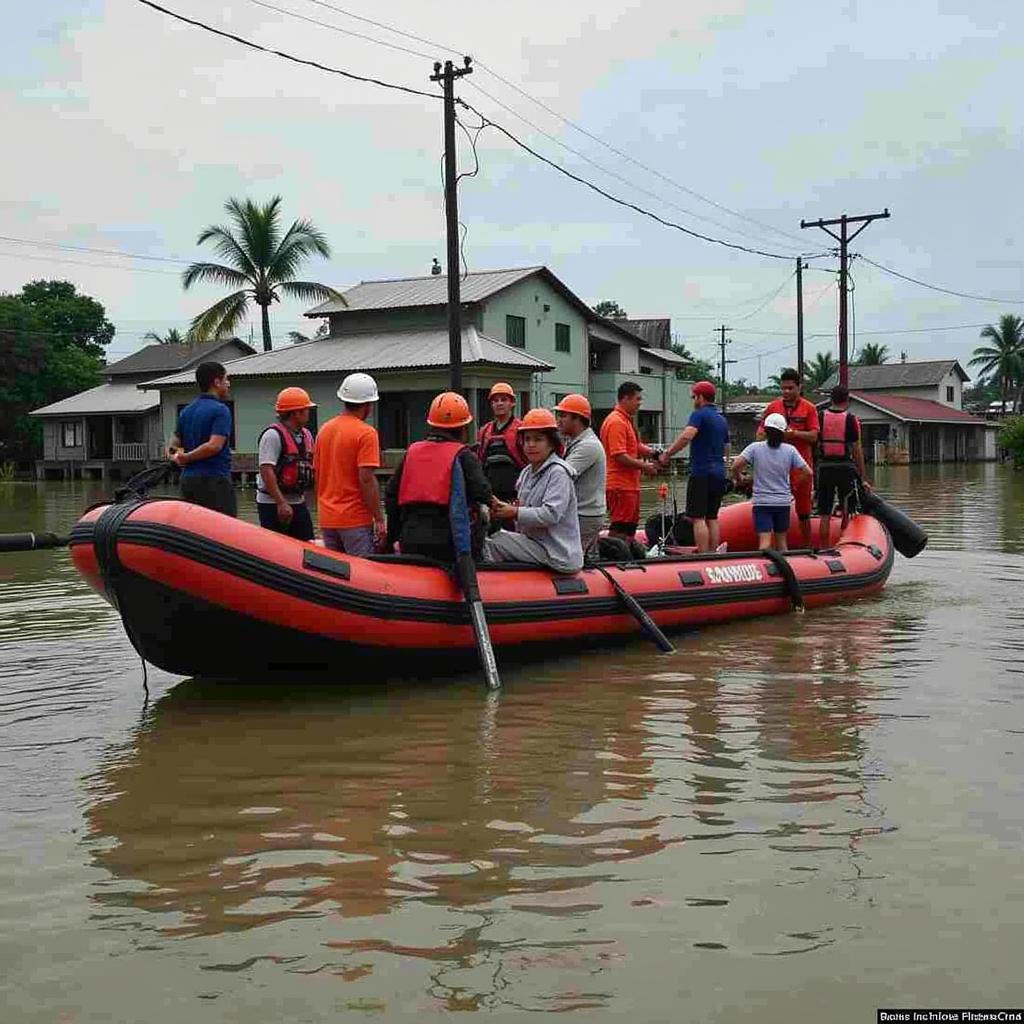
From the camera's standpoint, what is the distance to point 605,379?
138 feet

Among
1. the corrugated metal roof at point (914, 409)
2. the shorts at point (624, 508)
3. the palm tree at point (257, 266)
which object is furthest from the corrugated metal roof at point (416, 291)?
the shorts at point (624, 508)

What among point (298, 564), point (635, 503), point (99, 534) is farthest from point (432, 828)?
point (635, 503)

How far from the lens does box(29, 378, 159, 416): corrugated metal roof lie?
44438 mm

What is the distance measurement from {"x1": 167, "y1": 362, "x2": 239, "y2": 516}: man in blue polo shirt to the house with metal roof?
119ft

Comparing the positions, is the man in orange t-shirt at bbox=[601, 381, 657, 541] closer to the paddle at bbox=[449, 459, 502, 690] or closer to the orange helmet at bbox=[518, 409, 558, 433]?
the orange helmet at bbox=[518, 409, 558, 433]

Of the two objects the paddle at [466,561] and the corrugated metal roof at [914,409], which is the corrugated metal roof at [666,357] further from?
the paddle at [466,561]

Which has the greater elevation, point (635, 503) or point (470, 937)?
point (635, 503)

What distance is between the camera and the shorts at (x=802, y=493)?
11914mm

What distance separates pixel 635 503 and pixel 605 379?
32630 mm

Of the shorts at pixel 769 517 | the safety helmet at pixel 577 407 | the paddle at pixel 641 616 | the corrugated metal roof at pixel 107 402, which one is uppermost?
the corrugated metal roof at pixel 107 402

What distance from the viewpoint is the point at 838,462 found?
38.8ft

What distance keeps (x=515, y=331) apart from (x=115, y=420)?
1685cm

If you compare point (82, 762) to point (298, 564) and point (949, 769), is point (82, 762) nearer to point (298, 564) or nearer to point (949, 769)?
point (298, 564)

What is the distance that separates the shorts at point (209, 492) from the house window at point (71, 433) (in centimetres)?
4097
